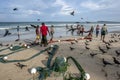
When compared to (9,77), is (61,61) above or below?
above

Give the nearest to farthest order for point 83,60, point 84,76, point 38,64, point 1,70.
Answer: point 84,76 < point 1,70 < point 38,64 < point 83,60

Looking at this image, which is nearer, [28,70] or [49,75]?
[49,75]

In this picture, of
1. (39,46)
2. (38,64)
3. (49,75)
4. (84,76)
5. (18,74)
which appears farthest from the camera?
(39,46)

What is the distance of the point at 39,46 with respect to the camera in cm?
1827

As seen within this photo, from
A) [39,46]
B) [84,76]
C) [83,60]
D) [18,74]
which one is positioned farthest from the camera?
[39,46]

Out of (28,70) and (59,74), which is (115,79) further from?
(28,70)

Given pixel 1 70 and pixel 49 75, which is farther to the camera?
pixel 1 70

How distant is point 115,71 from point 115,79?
1122 mm

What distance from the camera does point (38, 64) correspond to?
11.6 meters

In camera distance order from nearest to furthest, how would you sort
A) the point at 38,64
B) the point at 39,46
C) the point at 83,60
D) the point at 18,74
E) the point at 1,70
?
the point at 18,74 → the point at 1,70 → the point at 38,64 → the point at 83,60 → the point at 39,46

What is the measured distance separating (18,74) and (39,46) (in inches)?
326

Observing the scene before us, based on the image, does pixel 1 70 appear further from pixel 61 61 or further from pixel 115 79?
pixel 115 79

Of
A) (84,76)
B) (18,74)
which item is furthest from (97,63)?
(18,74)

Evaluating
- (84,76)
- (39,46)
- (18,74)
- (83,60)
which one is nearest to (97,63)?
(83,60)
